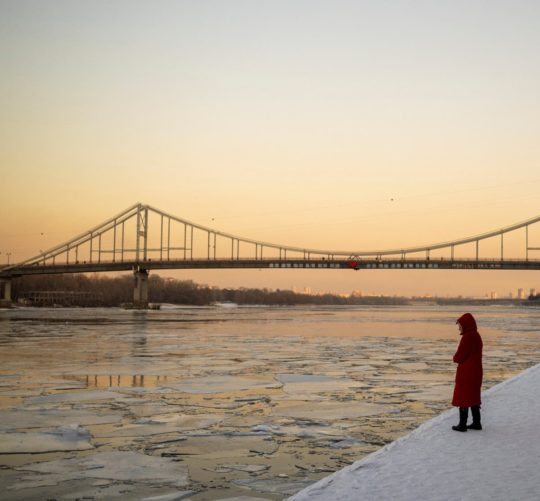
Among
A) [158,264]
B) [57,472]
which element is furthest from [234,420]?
[158,264]

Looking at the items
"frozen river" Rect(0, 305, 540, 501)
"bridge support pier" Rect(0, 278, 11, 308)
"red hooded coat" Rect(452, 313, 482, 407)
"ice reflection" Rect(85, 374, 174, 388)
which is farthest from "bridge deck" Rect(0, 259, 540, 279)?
"red hooded coat" Rect(452, 313, 482, 407)

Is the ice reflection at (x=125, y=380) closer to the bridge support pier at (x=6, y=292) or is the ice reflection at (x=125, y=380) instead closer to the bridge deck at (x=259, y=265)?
Result: the bridge support pier at (x=6, y=292)

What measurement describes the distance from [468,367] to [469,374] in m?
0.07

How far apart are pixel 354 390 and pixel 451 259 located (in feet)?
261

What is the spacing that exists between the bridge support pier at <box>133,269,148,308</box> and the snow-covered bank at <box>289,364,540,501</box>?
7562 centimetres

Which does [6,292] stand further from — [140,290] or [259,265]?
[259,265]

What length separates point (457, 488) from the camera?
4297 mm

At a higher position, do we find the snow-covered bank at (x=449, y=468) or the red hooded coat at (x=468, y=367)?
the red hooded coat at (x=468, y=367)

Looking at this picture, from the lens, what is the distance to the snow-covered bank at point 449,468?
422cm

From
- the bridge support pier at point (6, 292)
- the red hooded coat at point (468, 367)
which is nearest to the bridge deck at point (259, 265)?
the bridge support pier at point (6, 292)

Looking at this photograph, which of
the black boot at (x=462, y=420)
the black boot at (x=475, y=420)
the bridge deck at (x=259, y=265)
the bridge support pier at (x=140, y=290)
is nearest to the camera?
the black boot at (x=462, y=420)

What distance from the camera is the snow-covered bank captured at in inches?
166

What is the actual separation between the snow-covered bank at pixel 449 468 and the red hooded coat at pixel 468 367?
34 cm

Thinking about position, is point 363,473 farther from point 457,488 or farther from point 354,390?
point 354,390
